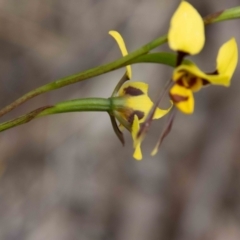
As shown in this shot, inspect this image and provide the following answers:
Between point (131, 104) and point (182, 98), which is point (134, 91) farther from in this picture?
point (182, 98)

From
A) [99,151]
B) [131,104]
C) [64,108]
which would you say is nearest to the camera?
[64,108]

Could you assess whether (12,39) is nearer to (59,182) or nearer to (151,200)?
(59,182)

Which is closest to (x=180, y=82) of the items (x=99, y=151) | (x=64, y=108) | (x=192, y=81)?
(x=192, y=81)

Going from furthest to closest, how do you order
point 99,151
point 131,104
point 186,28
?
point 99,151, point 131,104, point 186,28

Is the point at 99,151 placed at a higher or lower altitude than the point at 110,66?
lower

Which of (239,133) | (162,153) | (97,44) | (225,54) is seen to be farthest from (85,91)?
(225,54)

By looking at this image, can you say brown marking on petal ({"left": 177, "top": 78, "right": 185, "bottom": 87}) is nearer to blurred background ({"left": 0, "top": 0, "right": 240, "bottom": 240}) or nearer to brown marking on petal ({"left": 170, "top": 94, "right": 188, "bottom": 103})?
brown marking on petal ({"left": 170, "top": 94, "right": 188, "bottom": 103})

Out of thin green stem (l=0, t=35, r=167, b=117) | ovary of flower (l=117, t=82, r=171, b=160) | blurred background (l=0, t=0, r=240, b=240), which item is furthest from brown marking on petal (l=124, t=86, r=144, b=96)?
blurred background (l=0, t=0, r=240, b=240)

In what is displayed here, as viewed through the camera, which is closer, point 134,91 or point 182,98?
point 182,98
